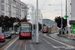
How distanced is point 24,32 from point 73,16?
762 inches

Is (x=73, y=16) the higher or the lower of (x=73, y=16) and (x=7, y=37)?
the higher

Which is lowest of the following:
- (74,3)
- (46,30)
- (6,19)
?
(46,30)

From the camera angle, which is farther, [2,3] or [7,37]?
[2,3]

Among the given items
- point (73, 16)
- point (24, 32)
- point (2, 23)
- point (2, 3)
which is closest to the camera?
point (24, 32)

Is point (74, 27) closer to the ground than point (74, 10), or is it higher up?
closer to the ground

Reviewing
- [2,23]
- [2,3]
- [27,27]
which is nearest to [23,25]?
[27,27]

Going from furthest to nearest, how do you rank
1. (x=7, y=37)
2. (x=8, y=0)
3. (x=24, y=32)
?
(x=8, y=0) < (x=7, y=37) < (x=24, y=32)

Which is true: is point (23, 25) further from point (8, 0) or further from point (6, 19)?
point (8, 0)

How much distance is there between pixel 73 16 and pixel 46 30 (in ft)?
109

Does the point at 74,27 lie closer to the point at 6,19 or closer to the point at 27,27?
the point at 27,27

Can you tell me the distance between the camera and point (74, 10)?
4925cm

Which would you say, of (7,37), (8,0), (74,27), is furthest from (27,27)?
(8,0)

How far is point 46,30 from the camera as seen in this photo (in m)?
81.4

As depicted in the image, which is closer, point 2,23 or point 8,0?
point 2,23
